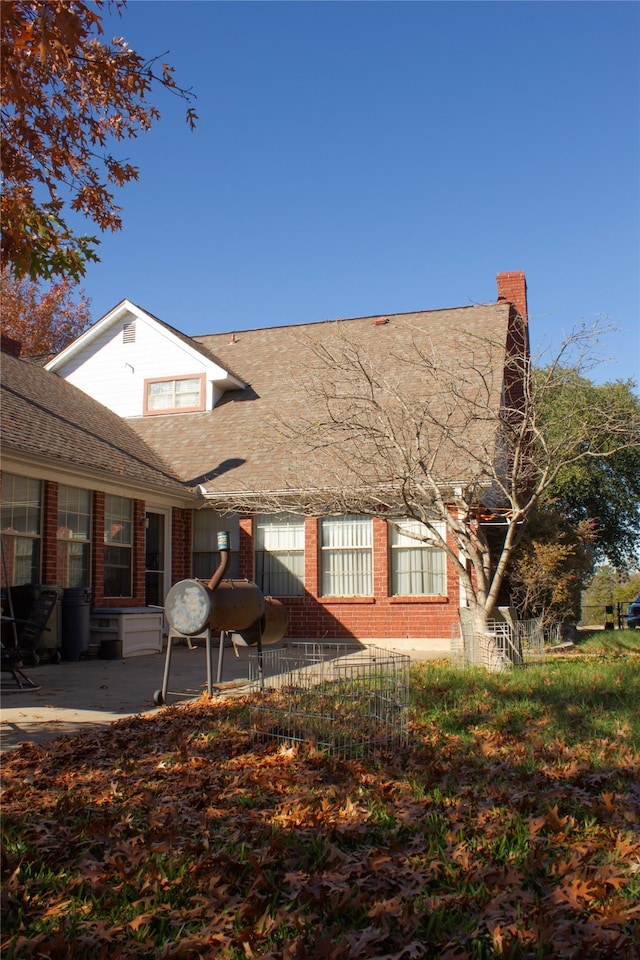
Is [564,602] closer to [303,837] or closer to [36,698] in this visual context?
[36,698]

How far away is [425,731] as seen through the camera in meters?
6.72

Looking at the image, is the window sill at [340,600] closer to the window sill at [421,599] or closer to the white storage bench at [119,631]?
the window sill at [421,599]

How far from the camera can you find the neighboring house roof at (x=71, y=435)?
1305cm

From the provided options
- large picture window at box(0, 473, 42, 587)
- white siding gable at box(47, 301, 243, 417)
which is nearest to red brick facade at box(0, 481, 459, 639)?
large picture window at box(0, 473, 42, 587)

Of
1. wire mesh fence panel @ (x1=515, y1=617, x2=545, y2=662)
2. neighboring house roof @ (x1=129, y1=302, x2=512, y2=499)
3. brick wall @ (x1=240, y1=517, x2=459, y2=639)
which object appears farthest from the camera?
neighboring house roof @ (x1=129, y1=302, x2=512, y2=499)

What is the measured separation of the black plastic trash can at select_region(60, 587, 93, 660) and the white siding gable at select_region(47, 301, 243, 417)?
7.31 metres

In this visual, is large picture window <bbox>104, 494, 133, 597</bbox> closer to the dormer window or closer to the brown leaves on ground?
the dormer window

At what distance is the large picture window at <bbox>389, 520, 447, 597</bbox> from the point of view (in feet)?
51.5

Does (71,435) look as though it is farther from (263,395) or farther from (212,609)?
(212,609)

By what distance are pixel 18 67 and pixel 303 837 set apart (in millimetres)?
5728

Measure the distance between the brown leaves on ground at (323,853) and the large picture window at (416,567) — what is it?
954 centimetres

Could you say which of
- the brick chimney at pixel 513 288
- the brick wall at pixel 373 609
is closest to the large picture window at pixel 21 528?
the brick wall at pixel 373 609

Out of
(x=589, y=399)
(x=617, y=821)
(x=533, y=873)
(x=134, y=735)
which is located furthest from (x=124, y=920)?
(x=589, y=399)

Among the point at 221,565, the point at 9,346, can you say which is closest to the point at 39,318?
the point at 9,346
